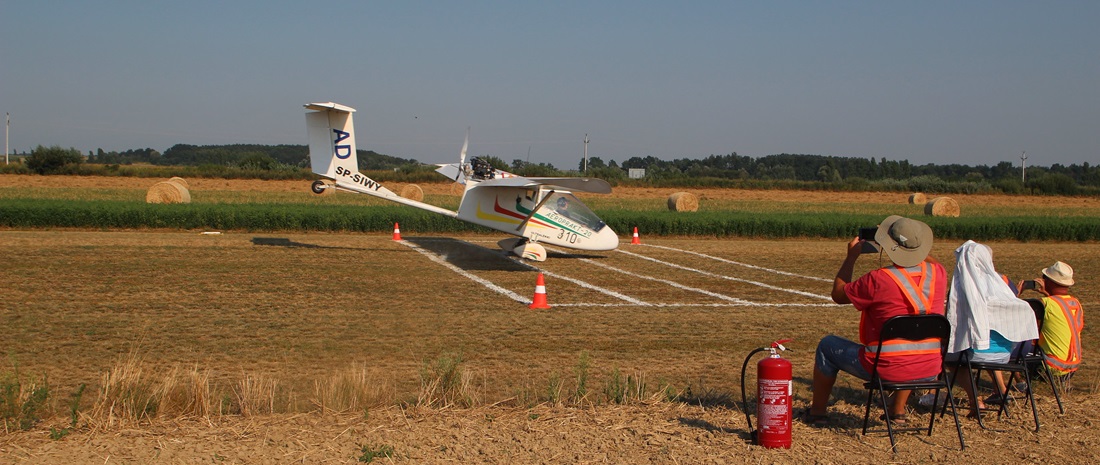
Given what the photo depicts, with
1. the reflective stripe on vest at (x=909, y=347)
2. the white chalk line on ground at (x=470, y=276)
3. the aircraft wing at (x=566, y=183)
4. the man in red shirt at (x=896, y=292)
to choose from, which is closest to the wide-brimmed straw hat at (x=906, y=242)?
the man in red shirt at (x=896, y=292)

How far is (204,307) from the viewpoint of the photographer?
40.3 ft

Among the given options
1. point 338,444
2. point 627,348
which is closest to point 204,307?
point 627,348

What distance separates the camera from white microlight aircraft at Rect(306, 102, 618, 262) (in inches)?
761

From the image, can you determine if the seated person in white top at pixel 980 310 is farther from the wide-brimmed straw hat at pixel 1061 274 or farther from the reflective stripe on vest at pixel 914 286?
the wide-brimmed straw hat at pixel 1061 274

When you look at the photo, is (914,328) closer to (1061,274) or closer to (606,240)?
(1061,274)

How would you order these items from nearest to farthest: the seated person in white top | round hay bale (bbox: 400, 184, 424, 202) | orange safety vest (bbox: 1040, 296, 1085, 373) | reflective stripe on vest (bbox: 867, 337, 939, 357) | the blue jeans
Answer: reflective stripe on vest (bbox: 867, 337, 939, 357), the blue jeans, the seated person in white top, orange safety vest (bbox: 1040, 296, 1085, 373), round hay bale (bbox: 400, 184, 424, 202)

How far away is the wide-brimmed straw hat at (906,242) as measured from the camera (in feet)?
19.0

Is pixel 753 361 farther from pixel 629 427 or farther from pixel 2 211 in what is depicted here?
pixel 2 211

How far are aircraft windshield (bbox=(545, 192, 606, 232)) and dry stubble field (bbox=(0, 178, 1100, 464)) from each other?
927mm

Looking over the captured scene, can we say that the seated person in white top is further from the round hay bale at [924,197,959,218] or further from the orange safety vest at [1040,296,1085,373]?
the round hay bale at [924,197,959,218]

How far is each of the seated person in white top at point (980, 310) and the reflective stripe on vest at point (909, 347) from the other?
0.50 meters

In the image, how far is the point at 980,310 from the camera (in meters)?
6.21

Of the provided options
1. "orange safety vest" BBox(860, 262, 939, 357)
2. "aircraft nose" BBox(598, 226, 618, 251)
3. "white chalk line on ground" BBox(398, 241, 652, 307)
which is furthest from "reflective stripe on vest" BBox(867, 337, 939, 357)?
"aircraft nose" BBox(598, 226, 618, 251)

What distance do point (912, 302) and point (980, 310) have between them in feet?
2.65
